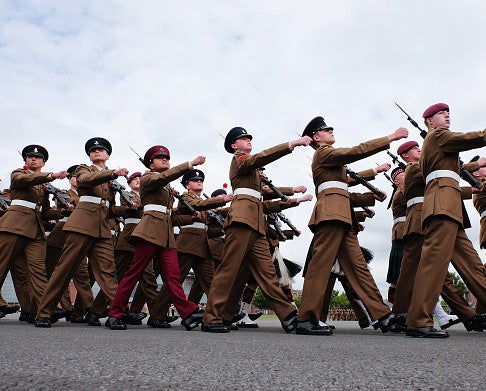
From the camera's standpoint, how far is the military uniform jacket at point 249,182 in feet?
17.0

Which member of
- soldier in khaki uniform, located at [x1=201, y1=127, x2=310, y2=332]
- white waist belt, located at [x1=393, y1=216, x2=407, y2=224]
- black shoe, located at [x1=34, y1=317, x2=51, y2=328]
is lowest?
black shoe, located at [x1=34, y1=317, x2=51, y2=328]

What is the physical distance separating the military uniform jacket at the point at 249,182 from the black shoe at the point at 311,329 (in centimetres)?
103

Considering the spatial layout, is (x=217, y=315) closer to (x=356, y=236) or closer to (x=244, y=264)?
(x=244, y=264)

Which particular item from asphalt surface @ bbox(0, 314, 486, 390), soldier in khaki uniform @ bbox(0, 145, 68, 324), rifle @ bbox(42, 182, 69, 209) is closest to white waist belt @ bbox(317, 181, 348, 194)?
asphalt surface @ bbox(0, 314, 486, 390)

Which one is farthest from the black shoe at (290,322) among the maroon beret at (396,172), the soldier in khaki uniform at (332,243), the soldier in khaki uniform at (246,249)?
the maroon beret at (396,172)

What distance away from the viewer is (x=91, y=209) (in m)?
6.28

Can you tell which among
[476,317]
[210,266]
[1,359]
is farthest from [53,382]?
[210,266]

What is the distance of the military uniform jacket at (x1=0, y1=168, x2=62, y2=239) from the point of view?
259 inches

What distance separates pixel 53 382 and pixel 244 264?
3.60 meters

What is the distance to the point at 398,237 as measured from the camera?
6.52 m

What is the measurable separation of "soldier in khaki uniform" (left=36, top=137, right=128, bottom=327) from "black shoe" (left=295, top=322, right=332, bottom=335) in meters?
2.20

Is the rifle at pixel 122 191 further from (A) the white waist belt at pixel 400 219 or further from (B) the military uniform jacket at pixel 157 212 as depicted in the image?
Answer: (A) the white waist belt at pixel 400 219

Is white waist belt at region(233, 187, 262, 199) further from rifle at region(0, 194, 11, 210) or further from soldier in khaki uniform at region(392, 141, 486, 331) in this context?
rifle at region(0, 194, 11, 210)

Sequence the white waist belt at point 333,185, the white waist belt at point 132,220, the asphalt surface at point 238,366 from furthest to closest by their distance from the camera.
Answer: the white waist belt at point 132,220, the white waist belt at point 333,185, the asphalt surface at point 238,366
